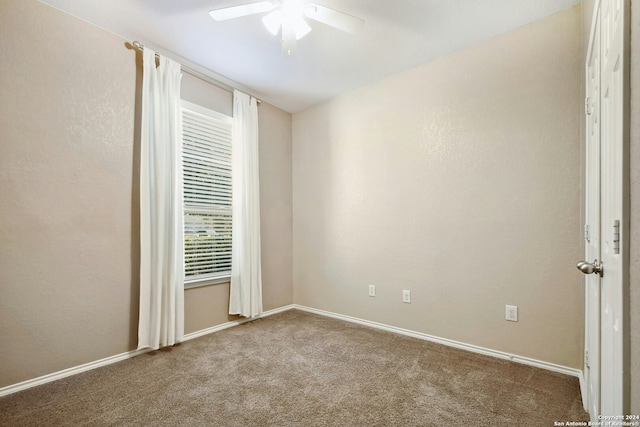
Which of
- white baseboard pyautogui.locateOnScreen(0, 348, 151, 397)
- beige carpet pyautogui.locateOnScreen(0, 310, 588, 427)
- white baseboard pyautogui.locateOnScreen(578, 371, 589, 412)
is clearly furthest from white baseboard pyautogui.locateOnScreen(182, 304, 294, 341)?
white baseboard pyautogui.locateOnScreen(578, 371, 589, 412)

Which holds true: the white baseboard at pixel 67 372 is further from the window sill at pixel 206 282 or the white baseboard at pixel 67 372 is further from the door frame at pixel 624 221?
the door frame at pixel 624 221

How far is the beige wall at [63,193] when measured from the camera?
1914mm

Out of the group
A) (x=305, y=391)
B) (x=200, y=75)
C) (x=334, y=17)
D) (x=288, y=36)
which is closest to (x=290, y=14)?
(x=288, y=36)

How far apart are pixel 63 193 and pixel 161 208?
648mm

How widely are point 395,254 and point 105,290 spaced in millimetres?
2553

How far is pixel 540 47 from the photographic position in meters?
2.21

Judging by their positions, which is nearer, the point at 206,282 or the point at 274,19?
the point at 274,19

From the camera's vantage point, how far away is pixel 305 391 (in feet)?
6.22

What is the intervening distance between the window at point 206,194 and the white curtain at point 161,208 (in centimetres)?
19

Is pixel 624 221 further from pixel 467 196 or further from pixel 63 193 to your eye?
pixel 63 193

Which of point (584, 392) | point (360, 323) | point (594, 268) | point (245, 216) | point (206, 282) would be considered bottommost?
point (360, 323)

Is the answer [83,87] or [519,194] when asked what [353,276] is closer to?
[519,194]

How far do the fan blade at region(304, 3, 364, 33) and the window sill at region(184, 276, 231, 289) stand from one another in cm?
250

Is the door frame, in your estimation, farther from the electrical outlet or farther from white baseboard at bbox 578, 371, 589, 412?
the electrical outlet
